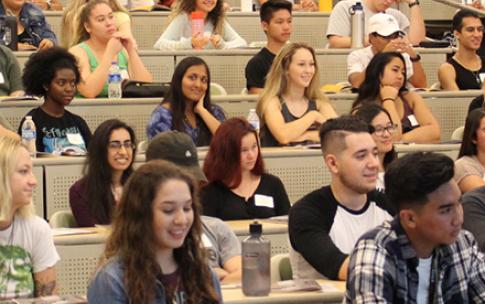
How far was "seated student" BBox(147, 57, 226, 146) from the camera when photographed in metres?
7.87

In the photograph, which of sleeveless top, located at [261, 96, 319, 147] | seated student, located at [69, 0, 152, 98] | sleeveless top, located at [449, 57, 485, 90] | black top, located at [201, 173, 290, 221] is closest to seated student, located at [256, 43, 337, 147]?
sleeveless top, located at [261, 96, 319, 147]

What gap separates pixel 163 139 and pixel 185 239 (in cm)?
162

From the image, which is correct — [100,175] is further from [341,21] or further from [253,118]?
[341,21]

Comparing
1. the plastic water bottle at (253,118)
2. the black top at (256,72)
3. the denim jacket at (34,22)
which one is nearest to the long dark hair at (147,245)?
the plastic water bottle at (253,118)

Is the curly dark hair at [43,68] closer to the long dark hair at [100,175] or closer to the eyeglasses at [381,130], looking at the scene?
the long dark hair at [100,175]

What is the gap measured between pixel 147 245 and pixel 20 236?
1.32 m

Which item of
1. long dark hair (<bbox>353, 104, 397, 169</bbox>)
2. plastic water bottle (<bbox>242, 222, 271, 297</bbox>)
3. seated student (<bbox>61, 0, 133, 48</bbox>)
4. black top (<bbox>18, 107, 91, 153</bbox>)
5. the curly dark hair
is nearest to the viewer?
plastic water bottle (<bbox>242, 222, 271, 297</bbox>)

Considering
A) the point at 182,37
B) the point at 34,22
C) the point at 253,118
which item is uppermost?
the point at 34,22

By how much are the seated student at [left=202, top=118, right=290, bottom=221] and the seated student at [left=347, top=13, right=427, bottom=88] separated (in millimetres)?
2665

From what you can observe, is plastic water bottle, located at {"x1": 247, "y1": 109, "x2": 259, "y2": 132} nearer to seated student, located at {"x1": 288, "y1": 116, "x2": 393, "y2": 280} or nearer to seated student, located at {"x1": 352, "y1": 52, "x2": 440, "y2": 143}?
seated student, located at {"x1": 352, "y1": 52, "x2": 440, "y2": 143}

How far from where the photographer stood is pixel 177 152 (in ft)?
17.9

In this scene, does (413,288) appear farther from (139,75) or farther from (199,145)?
(139,75)

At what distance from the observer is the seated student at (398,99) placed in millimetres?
8383

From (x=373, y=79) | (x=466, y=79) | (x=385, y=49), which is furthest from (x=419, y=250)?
(x=466, y=79)
